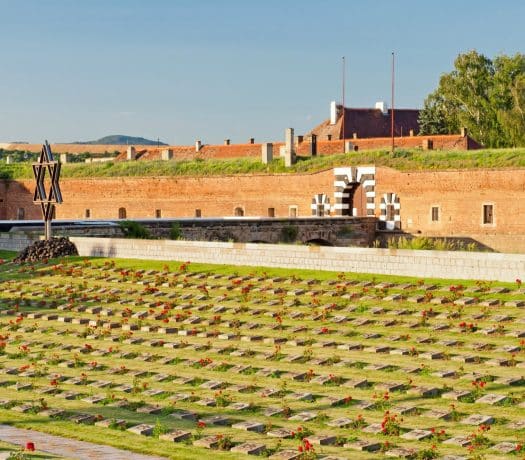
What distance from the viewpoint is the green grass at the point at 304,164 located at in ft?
168

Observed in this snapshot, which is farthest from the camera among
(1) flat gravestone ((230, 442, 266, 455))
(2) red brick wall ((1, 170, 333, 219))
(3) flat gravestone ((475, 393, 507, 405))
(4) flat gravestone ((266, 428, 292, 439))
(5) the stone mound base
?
(2) red brick wall ((1, 170, 333, 219))

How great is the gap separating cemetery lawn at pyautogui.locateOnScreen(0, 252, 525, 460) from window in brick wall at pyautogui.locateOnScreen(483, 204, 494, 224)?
2178cm

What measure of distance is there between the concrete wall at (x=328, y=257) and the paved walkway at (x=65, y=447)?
12.8 metres

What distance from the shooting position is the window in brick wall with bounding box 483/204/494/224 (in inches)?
1966

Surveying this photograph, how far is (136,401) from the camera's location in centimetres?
1812

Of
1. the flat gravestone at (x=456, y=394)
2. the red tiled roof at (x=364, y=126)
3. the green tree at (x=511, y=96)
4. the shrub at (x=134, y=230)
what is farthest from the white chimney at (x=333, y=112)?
the flat gravestone at (x=456, y=394)

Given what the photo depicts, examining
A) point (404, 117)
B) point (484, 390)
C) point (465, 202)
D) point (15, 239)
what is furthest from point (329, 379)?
point (404, 117)

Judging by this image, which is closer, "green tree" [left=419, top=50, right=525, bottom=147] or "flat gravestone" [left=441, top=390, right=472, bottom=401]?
"flat gravestone" [left=441, top=390, right=472, bottom=401]

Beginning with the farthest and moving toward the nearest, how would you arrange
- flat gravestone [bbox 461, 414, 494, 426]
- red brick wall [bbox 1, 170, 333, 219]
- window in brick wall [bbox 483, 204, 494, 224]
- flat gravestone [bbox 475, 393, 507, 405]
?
red brick wall [bbox 1, 170, 333, 219], window in brick wall [bbox 483, 204, 494, 224], flat gravestone [bbox 475, 393, 507, 405], flat gravestone [bbox 461, 414, 494, 426]

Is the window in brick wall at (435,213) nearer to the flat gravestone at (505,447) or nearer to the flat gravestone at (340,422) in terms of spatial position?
the flat gravestone at (340,422)

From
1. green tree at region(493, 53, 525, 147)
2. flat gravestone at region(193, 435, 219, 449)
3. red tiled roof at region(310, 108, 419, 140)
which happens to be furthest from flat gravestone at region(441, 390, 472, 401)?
red tiled roof at region(310, 108, 419, 140)

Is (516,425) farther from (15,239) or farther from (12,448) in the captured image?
→ (15,239)

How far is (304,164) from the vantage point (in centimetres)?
5816

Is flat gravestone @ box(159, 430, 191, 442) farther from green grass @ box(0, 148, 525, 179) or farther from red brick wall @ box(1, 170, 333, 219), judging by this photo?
red brick wall @ box(1, 170, 333, 219)
